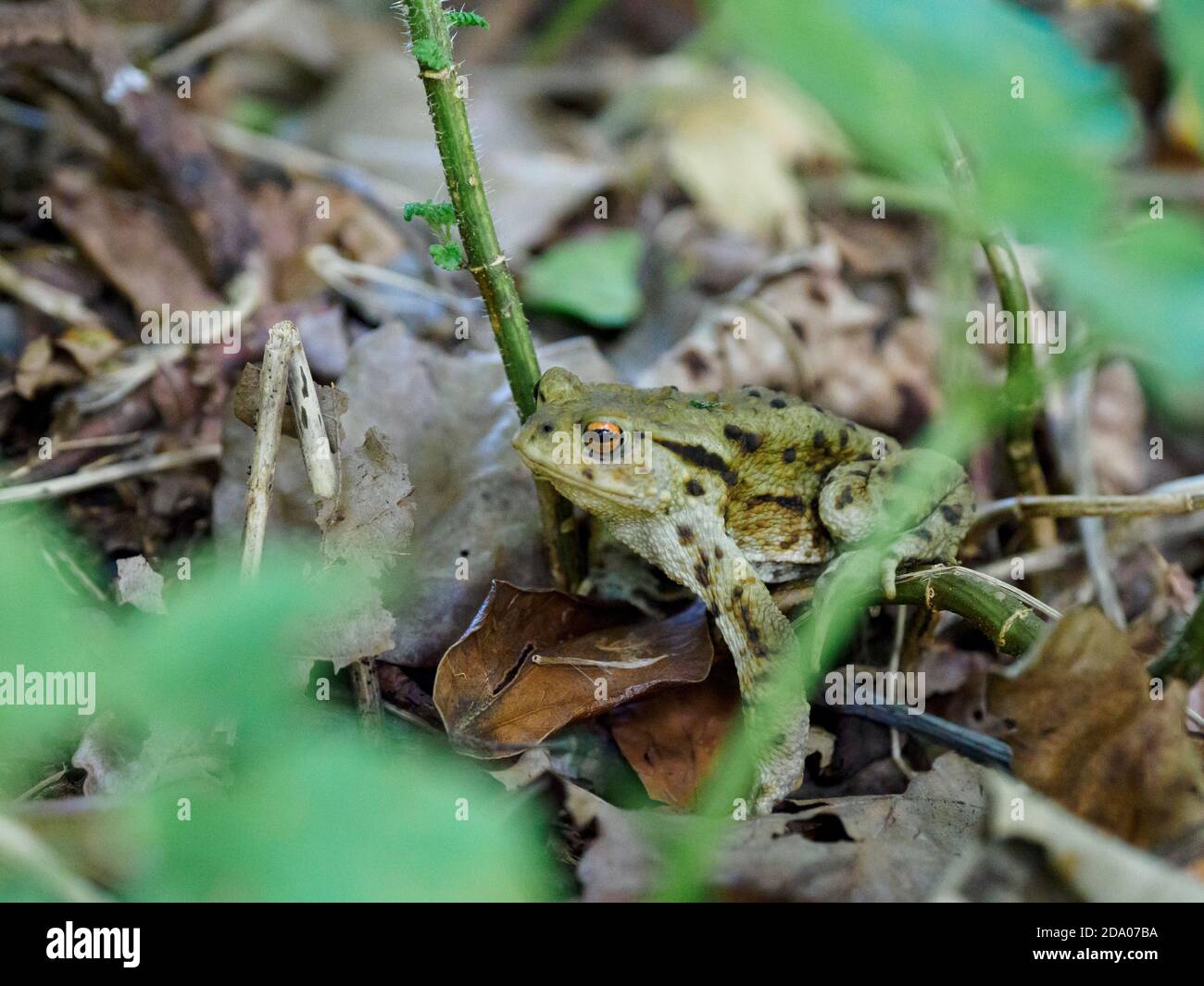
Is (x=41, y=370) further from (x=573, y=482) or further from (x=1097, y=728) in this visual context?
(x=1097, y=728)

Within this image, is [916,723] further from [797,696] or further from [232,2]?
[232,2]

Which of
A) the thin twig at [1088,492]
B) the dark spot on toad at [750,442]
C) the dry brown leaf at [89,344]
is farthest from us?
the dry brown leaf at [89,344]

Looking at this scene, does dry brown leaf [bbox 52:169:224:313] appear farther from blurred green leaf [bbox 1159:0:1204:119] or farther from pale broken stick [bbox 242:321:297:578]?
blurred green leaf [bbox 1159:0:1204:119]

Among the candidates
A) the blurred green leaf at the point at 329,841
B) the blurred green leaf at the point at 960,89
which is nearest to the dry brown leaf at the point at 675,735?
the blurred green leaf at the point at 329,841

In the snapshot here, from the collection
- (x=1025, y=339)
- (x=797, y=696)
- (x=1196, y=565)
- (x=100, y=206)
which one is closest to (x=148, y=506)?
(x=100, y=206)

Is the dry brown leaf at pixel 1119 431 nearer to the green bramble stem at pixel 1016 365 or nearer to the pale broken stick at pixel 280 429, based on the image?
the green bramble stem at pixel 1016 365
